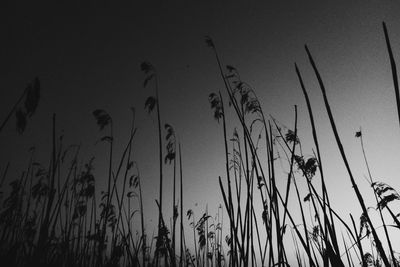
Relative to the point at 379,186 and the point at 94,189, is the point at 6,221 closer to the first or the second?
the point at 94,189

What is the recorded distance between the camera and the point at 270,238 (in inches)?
67.1

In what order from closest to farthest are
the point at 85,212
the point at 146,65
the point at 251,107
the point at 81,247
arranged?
1. the point at 251,107
2. the point at 146,65
3. the point at 81,247
4. the point at 85,212

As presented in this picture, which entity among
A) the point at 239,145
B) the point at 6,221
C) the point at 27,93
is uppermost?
the point at 239,145

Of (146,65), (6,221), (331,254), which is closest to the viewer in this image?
(331,254)

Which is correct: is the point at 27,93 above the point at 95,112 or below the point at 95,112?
below

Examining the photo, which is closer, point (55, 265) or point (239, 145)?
point (239, 145)

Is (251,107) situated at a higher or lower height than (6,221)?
higher

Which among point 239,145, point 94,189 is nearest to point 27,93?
point 239,145

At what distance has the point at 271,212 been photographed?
5.68 ft

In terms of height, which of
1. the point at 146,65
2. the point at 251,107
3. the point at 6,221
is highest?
the point at 146,65

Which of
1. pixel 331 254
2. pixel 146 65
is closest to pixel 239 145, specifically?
pixel 146 65

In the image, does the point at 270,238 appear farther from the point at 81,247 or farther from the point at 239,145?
the point at 81,247

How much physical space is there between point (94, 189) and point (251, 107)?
278 centimetres

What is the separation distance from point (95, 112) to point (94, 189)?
138 cm
